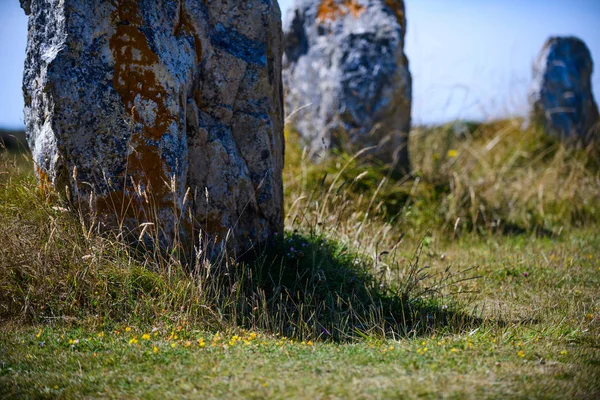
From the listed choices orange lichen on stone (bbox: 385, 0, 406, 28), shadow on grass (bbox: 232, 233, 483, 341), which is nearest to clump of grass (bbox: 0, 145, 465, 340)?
shadow on grass (bbox: 232, 233, 483, 341)

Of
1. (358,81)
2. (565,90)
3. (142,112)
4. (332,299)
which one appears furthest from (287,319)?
(565,90)

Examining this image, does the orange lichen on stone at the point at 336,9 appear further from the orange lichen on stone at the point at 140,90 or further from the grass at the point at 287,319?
the orange lichen on stone at the point at 140,90

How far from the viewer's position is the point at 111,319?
358cm

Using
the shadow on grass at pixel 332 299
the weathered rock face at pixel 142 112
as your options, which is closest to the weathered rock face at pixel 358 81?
the shadow on grass at pixel 332 299

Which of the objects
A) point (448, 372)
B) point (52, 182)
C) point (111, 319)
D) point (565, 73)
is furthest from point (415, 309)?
point (565, 73)

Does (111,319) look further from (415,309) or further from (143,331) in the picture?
(415,309)

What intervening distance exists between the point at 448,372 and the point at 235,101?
2.52 metres

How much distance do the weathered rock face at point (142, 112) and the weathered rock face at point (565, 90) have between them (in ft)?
22.1

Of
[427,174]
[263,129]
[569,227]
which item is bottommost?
[569,227]

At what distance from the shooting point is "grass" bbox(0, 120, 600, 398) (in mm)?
2855

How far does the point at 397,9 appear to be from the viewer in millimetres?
7438

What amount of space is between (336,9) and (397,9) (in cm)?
76

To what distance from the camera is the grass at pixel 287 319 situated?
286 centimetres

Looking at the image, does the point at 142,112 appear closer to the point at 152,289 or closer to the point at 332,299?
the point at 152,289
